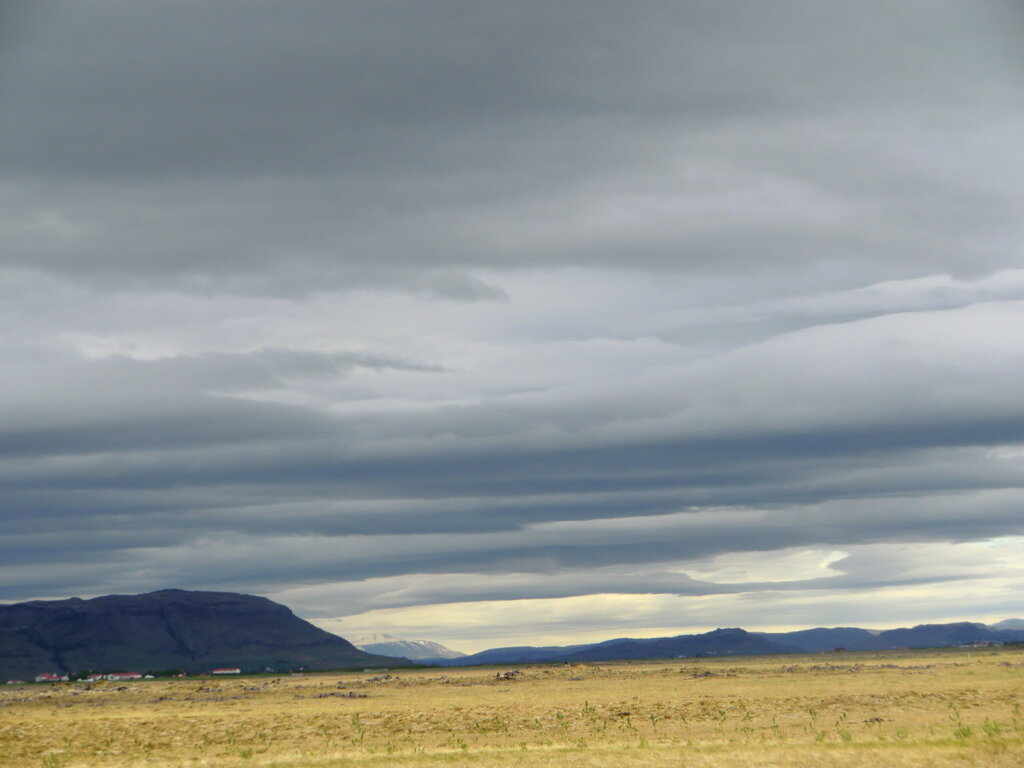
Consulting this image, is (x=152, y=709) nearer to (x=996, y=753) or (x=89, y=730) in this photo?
Answer: (x=89, y=730)

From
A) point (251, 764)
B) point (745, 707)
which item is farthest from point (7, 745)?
point (745, 707)

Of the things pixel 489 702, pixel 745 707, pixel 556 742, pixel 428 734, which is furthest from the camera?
pixel 489 702

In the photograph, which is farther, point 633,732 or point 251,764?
point 633,732

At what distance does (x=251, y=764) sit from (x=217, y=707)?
49998mm

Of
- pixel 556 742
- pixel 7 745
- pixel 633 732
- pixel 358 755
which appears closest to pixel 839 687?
pixel 633 732

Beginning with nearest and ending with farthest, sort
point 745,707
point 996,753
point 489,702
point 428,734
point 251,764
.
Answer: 1. point 996,753
2. point 251,764
3. point 428,734
4. point 745,707
5. point 489,702

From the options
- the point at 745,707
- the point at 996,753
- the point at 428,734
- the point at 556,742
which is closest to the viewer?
the point at 996,753

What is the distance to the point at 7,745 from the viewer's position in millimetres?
68438

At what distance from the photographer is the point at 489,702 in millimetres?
105438

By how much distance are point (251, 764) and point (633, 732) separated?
84.6 feet

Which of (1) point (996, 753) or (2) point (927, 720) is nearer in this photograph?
(1) point (996, 753)

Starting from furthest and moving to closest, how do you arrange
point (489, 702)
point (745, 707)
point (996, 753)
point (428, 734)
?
point (489, 702)
point (745, 707)
point (428, 734)
point (996, 753)

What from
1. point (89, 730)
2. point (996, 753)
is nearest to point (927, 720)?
point (996, 753)

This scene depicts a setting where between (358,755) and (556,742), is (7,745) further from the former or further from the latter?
(556,742)
